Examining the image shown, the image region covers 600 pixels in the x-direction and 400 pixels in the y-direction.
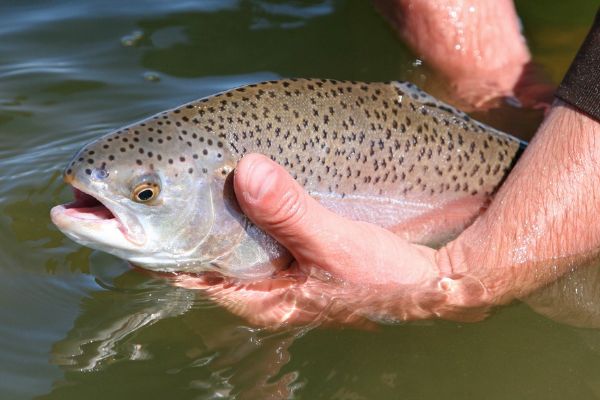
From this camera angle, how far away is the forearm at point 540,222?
3.74m

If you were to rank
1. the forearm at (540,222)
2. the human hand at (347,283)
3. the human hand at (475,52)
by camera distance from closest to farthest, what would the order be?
the human hand at (347,283), the forearm at (540,222), the human hand at (475,52)

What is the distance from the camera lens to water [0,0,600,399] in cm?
329

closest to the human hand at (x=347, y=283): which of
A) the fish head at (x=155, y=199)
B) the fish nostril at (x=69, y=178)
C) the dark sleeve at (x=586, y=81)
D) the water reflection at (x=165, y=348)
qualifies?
the water reflection at (x=165, y=348)

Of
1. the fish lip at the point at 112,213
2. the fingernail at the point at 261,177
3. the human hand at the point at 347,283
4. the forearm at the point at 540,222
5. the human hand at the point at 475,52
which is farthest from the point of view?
the human hand at the point at 475,52

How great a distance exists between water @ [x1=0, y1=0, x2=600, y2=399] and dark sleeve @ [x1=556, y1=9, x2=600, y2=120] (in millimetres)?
923

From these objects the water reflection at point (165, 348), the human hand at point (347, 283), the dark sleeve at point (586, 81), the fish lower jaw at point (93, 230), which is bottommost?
the water reflection at point (165, 348)

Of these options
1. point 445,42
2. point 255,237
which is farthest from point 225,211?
point 445,42

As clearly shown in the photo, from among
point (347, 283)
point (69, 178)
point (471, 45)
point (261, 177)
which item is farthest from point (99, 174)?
point (471, 45)

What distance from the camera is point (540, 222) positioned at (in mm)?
3758

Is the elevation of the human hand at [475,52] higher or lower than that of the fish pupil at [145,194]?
higher

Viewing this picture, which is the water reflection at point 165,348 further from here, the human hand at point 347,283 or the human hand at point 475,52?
the human hand at point 475,52

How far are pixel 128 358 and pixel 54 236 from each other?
104 cm

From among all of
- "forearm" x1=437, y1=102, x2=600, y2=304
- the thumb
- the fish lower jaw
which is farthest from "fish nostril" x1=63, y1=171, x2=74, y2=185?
"forearm" x1=437, y1=102, x2=600, y2=304

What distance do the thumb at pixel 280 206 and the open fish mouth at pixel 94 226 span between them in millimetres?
455
